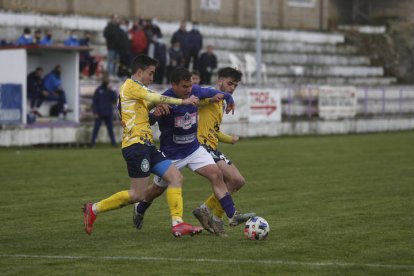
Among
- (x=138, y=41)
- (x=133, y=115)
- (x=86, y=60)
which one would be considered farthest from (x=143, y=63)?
(x=86, y=60)

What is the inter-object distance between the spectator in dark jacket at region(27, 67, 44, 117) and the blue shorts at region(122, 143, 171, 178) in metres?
18.5

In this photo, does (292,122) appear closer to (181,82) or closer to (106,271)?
(181,82)

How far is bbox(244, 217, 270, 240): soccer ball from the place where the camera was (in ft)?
35.3

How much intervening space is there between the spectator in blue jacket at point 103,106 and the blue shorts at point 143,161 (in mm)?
17575

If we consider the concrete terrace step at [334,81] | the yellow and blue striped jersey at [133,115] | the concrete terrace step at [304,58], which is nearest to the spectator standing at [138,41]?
the concrete terrace step at [304,58]

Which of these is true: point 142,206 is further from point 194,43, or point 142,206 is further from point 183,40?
point 194,43

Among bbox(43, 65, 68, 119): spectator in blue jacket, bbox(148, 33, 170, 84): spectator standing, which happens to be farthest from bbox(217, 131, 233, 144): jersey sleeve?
bbox(148, 33, 170, 84): spectator standing

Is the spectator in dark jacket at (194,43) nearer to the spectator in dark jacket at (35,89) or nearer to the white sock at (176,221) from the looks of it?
the spectator in dark jacket at (35,89)

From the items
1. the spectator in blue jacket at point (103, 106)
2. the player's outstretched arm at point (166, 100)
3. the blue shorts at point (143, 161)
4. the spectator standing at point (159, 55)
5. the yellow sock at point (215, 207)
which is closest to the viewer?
the player's outstretched arm at point (166, 100)

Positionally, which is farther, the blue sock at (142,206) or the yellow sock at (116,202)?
the blue sock at (142,206)

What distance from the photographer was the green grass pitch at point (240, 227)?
915cm

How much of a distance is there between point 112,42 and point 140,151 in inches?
861

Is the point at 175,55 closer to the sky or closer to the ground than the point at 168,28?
closer to the ground

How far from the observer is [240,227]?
481 inches
